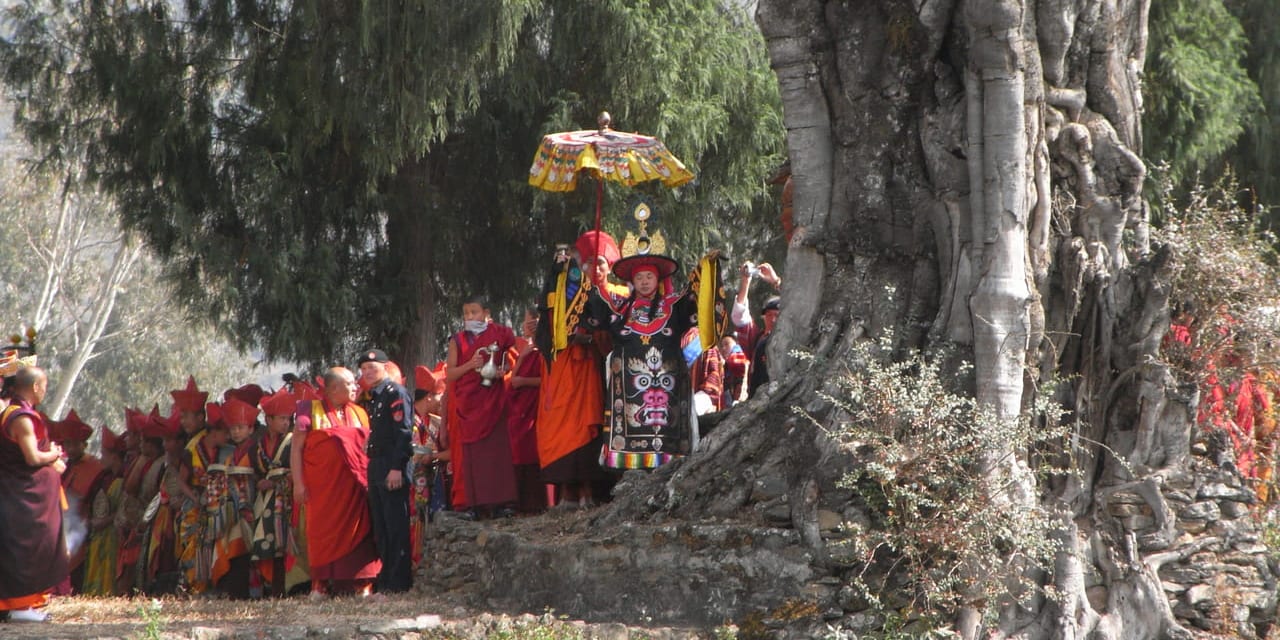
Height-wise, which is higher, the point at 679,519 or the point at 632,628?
the point at 679,519

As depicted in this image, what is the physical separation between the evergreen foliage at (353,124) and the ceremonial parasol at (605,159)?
343 cm

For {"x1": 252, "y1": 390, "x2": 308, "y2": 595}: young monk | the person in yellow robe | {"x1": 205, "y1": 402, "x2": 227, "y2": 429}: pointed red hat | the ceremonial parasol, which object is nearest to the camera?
the ceremonial parasol

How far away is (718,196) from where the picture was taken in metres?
14.5

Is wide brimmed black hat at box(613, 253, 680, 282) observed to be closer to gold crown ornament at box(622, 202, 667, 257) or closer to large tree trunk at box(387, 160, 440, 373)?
gold crown ornament at box(622, 202, 667, 257)

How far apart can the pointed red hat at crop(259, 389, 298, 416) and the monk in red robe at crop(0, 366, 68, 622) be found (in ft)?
8.15

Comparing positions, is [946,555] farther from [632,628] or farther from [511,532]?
[511,532]

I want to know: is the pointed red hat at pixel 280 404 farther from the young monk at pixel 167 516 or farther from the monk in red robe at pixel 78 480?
the monk in red robe at pixel 78 480

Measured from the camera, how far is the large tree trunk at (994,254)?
25.7 ft

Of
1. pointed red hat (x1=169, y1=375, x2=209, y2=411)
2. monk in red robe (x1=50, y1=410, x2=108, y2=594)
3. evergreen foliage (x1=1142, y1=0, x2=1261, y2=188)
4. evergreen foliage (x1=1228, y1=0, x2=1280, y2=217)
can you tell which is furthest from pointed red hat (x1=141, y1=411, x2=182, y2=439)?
evergreen foliage (x1=1228, y1=0, x2=1280, y2=217)

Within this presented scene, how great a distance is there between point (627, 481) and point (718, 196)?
661 cm

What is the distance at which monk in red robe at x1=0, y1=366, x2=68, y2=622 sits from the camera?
321 inches

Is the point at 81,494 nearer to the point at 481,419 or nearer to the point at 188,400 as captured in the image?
the point at 188,400

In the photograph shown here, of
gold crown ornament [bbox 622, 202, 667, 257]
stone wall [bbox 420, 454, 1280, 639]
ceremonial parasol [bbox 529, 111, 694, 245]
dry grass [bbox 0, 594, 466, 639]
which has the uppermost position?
ceremonial parasol [bbox 529, 111, 694, 245]

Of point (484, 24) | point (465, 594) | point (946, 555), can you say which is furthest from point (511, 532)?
point (484, 24)
